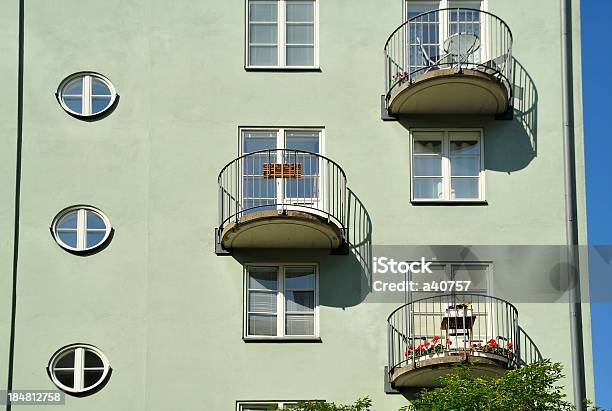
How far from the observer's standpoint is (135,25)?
28891 millimetres

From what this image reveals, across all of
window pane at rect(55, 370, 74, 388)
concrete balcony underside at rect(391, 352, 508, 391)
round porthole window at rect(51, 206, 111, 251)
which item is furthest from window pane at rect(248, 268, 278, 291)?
window pane at rect(55, 370, 74, 388)

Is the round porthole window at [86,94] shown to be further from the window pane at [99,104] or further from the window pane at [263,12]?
the window pane at [263,12]

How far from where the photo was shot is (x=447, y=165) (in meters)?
28.1

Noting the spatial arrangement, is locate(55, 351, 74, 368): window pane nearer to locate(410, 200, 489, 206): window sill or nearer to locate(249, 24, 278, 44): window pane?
locate(410, 200, 489, 206): window sill

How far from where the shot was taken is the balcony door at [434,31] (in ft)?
93.4

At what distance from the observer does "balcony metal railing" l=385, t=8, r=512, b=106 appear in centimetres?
2828

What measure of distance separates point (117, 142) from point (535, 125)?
8184 mm

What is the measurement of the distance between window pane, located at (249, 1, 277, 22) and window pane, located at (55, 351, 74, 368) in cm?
762

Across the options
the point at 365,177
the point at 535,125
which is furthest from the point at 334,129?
the point at 535,125

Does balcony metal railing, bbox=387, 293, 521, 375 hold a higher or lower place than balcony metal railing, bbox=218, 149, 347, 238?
lower

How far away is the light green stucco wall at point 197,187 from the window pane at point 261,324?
0.29 m

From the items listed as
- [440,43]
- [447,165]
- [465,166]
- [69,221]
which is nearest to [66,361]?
[69,221]

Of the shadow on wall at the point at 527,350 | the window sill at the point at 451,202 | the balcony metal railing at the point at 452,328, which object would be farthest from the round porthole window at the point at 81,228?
the shadow on wall at the point at 527,350

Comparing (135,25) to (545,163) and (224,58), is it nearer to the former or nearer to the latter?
(224,58)
